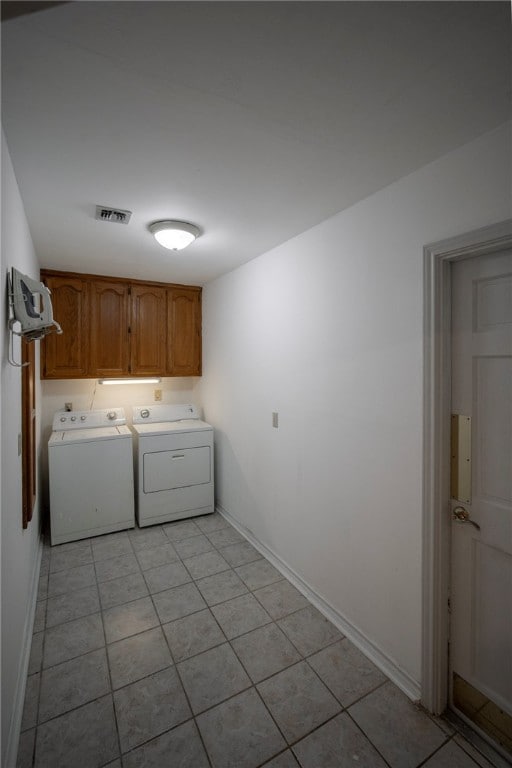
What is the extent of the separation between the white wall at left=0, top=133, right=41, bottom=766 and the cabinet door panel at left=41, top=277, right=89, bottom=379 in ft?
5.17

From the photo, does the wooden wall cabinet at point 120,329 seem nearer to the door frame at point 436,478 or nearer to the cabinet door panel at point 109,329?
the cabinet door panel at point 109,329

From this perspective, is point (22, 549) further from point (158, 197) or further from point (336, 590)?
point (158, 197)

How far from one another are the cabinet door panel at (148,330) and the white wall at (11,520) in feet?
6.00

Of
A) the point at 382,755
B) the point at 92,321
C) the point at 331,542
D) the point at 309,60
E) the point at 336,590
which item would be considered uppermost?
the point at 309,60

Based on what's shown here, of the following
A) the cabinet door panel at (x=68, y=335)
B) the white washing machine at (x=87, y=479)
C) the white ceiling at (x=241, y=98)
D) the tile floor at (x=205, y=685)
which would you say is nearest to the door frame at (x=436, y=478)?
the tile floor at (x=205, y=685)

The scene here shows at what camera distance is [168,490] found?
3551mm

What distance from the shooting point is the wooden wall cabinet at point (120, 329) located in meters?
3.46

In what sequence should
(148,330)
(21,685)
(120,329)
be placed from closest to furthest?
(21,685)
(120,329)
(148,330)

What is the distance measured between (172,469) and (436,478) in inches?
101

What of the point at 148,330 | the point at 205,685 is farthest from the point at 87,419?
the point at 205,685

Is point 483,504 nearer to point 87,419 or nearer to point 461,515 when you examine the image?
point 461,515

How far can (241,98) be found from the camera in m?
1.22

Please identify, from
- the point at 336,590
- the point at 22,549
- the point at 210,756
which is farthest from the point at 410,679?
the point at 22,549

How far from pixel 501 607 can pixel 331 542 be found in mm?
928
